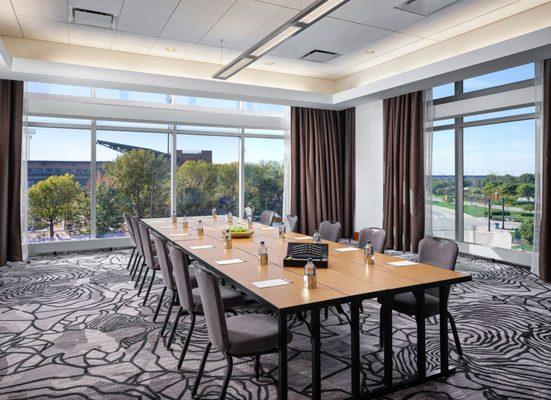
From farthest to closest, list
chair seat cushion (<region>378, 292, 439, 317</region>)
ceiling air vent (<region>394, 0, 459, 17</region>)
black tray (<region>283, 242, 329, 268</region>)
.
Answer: ceiling air vent (<region>394, 0, 459, 17</region>), black tray (<region>283, 242, 329, 268</region>), chair seat cushion (<region>378, 292, 439, 317</region>)

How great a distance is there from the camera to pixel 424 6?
4.88 metres

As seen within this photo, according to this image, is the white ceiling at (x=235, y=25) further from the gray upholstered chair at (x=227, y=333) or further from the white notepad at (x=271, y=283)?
the gray upholstered chair at (x=227, y=333)

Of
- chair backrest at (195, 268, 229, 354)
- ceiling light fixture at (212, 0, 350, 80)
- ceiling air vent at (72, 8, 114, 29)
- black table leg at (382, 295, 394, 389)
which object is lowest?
black table leg at (382, 295, 394, 389)

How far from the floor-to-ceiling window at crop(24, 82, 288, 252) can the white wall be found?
68.8 inches

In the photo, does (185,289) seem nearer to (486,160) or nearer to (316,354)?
(316,354)

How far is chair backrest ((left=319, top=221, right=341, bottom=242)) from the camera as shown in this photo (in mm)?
4816

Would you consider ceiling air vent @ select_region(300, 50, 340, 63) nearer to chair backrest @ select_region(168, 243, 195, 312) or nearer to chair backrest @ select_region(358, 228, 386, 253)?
chair backrest @ select_region(358, 228, 386, 253)

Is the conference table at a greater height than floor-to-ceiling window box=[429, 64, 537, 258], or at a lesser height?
lesser

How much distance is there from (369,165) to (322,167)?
104cm

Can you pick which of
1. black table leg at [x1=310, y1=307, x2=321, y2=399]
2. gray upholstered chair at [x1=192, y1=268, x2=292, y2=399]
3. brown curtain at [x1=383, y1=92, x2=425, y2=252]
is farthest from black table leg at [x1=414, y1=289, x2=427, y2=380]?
brown curtain at [x1=383, y1=92, x2=425, y2=252]

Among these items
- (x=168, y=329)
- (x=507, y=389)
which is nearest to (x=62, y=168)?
(x=168, y=329)

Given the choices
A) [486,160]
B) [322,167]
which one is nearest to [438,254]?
[486,160]

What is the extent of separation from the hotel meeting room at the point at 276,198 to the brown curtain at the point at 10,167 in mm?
42

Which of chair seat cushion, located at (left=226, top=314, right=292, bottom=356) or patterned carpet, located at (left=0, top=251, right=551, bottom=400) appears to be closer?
chair seat cushion, located at (left=226, top=314, right=292, bottom=356)
